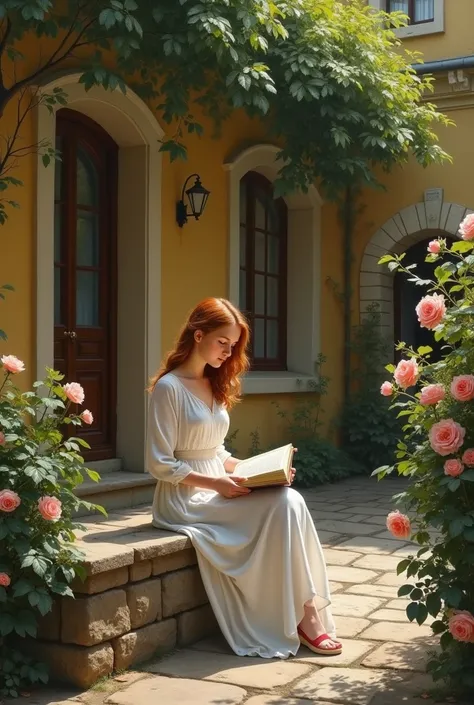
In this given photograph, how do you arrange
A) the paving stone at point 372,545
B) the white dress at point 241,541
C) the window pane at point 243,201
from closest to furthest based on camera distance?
the white dress at point 241,541
the paving stone at point 372,545
the window pane at point 243,201

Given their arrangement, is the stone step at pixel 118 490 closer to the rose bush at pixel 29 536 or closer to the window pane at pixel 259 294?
the rose bush at pixel 29 536

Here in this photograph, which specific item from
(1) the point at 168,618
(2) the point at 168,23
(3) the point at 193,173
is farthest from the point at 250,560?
(3) the point at 193,173

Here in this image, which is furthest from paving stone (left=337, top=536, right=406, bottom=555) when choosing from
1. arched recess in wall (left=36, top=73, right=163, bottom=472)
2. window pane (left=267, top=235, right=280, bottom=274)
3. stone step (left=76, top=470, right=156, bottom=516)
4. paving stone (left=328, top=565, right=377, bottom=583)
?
window pane (left=267, top=235, right=280, bottom=274)

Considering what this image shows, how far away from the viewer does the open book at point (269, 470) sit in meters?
3.97

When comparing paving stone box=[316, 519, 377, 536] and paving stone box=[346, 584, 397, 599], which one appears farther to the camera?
paving stone box=[316, 519, 377, 536]

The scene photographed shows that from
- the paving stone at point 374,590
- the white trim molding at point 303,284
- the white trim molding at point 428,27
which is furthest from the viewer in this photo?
the white trim molding at point 428,27

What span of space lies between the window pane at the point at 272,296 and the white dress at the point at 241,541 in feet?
19.1

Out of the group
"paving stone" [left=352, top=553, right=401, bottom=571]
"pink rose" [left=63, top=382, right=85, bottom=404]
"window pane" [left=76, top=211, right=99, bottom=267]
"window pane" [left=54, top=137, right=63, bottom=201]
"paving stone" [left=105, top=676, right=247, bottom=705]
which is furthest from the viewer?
"window pane" [left=76, top=211, right=99, bottom=267]

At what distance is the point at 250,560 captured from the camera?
405cm

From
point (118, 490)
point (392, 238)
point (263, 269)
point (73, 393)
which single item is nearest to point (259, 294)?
point (263, 269)

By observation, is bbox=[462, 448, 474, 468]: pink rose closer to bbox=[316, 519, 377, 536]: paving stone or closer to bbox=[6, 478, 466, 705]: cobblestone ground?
bbox=[6, 478, 466, 705]: cobblestone ground

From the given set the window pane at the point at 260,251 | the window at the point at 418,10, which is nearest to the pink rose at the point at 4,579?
the window pane at the point at 260,251

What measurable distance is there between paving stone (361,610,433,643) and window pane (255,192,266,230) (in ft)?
19.3

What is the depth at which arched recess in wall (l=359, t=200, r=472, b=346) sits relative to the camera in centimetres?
1032
